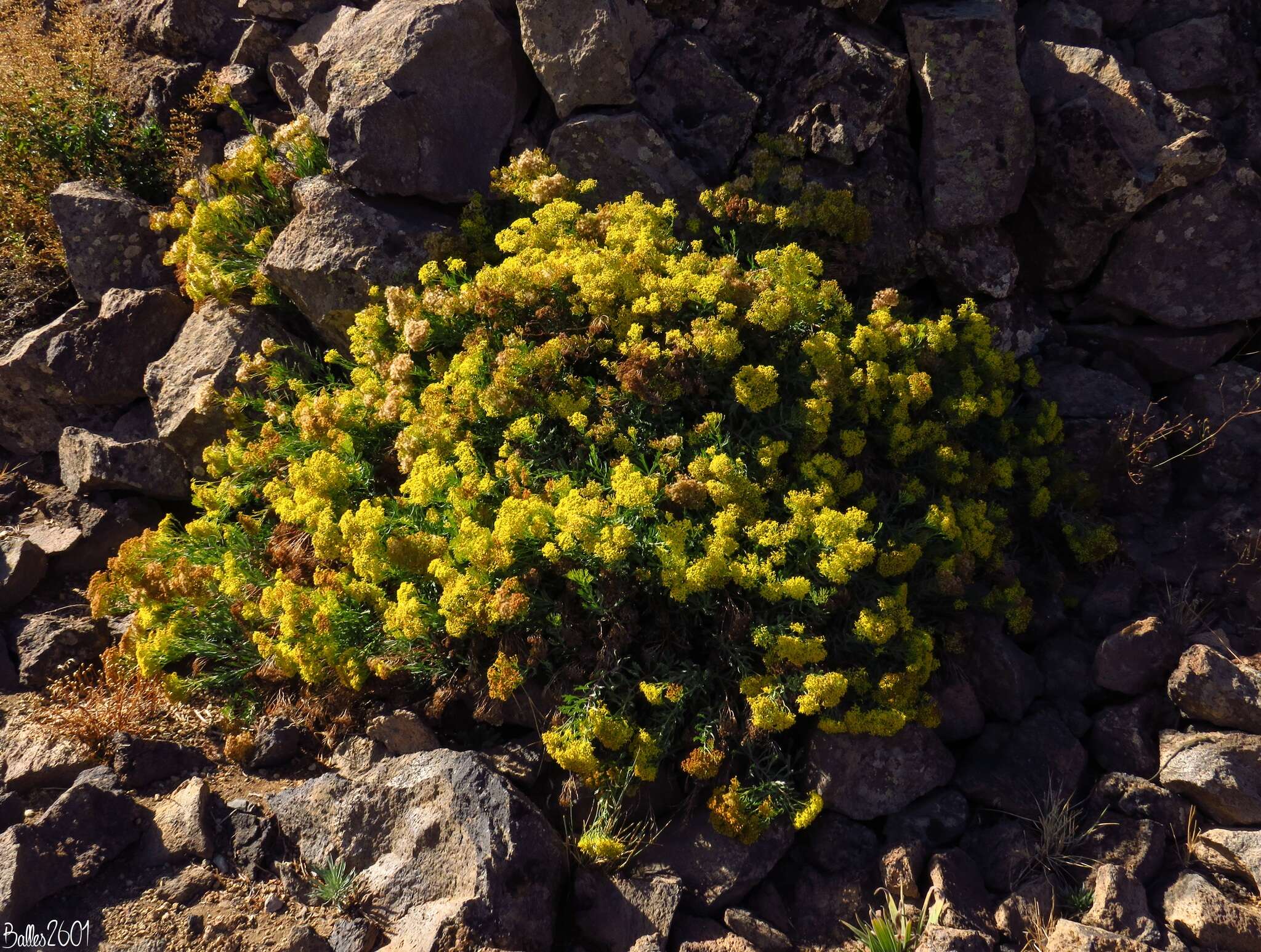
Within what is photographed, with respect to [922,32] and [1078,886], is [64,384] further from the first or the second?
[1078,886]

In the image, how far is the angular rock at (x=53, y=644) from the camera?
519 centimetres

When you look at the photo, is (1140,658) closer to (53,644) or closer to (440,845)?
(440,845)

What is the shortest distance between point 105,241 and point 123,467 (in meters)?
1.71

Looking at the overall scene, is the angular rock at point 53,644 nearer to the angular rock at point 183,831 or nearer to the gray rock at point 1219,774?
the angular rock at point 183,831

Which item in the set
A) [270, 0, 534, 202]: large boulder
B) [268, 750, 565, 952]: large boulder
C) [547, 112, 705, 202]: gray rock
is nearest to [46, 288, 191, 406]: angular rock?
[270, 0, 534, 202]: large boulder

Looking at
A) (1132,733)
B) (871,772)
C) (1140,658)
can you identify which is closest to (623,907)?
(871,772)

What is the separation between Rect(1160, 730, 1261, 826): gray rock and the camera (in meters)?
3.96

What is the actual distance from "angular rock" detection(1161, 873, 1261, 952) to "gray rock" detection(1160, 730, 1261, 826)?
1.25ft

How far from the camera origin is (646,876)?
3934 millimetres

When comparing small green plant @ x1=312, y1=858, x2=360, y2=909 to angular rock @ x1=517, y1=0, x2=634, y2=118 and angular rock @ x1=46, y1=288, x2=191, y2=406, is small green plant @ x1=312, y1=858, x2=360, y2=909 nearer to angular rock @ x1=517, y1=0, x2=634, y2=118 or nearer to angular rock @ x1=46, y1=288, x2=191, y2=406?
angular rock @ x1=46, y1=288, x2=191, y2=406

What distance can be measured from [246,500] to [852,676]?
3620 millimetres

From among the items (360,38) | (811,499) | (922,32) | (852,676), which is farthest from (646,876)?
(360,38)

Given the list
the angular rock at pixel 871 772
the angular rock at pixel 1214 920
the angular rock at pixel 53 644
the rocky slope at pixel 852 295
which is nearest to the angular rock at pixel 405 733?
the rocky slope at pixel 852 295

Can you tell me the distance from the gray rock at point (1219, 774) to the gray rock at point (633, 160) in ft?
12.7
